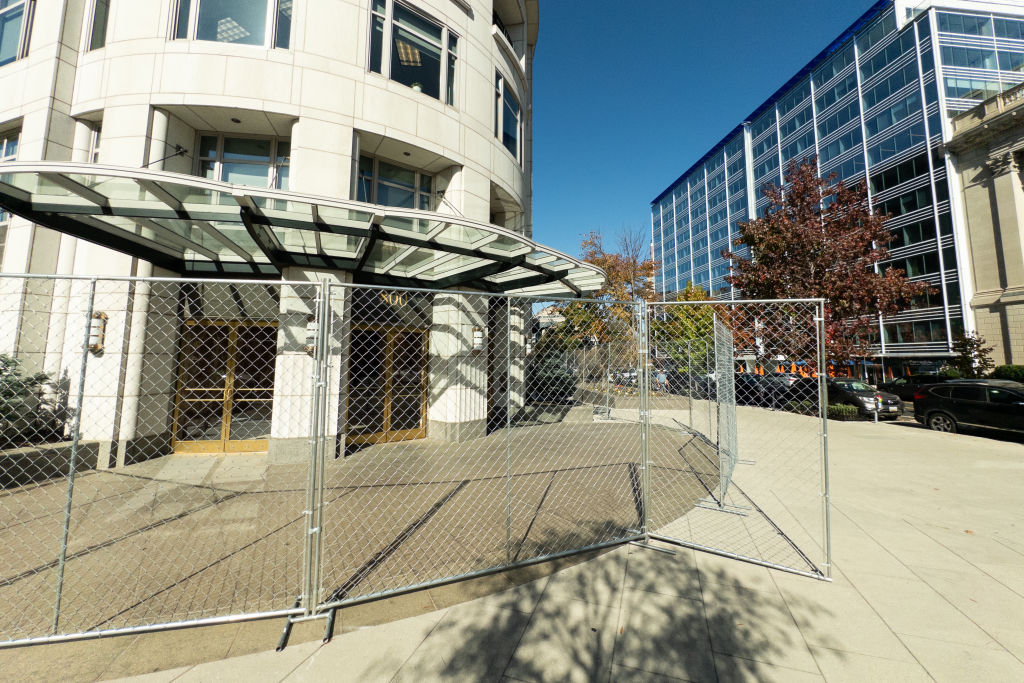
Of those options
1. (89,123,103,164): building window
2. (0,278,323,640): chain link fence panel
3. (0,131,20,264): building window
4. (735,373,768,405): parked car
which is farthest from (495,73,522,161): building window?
(735,373,768,405): parked car

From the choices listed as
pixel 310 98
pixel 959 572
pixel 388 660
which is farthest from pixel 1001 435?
pixel 310 98

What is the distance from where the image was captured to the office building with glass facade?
24.9m

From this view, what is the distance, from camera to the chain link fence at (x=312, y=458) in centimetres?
334

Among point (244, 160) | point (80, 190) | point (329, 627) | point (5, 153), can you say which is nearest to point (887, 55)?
point (244, 160)

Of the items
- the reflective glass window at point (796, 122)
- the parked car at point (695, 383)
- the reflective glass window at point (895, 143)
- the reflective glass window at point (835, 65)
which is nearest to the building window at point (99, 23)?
the parked car at point (695, 383)

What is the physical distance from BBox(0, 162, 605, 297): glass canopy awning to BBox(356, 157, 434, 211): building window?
1.85 metres

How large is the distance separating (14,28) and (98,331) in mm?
8394

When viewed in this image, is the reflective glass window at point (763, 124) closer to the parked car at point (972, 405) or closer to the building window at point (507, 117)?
the parked car at point (972, 405)

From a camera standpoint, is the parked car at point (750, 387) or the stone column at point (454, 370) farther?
the parked car at point (750, 387)

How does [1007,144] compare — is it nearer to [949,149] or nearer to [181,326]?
[949,149]

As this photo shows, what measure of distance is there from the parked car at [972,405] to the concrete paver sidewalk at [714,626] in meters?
7.92

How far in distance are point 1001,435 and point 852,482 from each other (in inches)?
315

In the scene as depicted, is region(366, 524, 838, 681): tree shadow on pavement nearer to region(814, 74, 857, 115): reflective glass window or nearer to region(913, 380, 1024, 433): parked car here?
region(913, 380, 1024, 433): parked car

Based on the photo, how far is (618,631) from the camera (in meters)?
2.78
